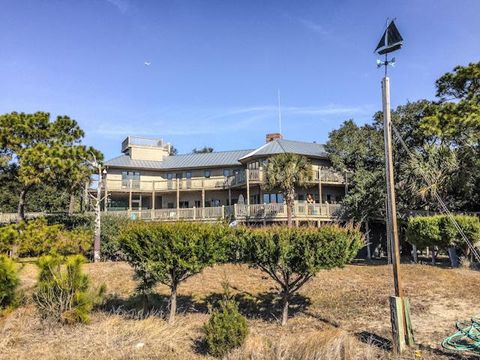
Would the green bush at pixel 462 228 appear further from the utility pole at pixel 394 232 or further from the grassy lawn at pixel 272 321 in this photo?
the utility pole at pixel 394 232

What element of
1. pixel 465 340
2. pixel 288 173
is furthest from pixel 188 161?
pixel 465 340

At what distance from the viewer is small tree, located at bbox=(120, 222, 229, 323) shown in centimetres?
1017

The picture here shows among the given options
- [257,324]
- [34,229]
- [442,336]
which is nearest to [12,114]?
[34,229]

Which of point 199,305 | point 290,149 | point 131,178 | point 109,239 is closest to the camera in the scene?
point 199,305

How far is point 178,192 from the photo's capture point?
37.3m

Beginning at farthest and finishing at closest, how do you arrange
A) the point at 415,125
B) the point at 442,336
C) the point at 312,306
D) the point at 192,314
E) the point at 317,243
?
the point at 415,125, the point at 312,306, the point at 192,314, the point at 317,243, the point at 442,336

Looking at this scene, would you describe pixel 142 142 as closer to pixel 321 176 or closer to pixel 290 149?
pixel 290 149

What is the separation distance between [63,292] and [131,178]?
2942 centimetres

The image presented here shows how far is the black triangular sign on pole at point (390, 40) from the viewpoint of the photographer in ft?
29.9

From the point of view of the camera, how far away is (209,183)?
37.7 meters

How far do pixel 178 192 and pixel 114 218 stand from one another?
457 inches

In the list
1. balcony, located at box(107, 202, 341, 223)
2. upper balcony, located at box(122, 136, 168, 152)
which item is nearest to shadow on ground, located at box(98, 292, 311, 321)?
balcony, located at box(107, 202, 341, 223)

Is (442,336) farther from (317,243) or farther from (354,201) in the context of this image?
(354,201)

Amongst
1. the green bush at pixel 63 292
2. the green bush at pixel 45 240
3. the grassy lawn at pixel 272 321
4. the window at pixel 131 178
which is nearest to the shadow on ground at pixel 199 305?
the grassy lawn at pixel 272 321
